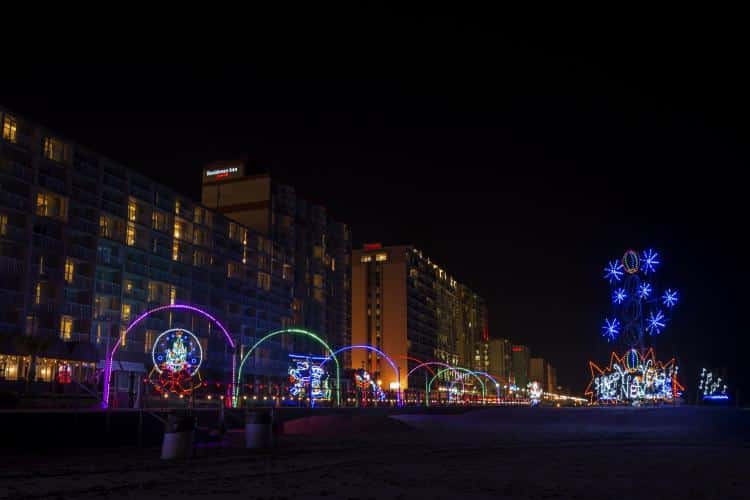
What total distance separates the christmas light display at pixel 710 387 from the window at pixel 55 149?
111m

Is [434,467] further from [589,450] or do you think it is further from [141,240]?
[141,240]

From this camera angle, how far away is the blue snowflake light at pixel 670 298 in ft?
358

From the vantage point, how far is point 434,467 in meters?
20.5

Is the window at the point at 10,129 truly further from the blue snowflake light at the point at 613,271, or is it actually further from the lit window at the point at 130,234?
the blue snowflake light at the point at 613,271

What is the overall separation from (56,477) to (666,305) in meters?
103

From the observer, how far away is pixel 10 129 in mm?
64562

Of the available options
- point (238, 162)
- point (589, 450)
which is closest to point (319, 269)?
point (238, 162)

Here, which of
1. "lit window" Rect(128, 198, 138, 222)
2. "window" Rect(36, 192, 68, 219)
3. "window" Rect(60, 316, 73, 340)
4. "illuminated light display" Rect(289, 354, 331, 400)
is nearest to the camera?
"window" Rect(36, 192, 68, 219)

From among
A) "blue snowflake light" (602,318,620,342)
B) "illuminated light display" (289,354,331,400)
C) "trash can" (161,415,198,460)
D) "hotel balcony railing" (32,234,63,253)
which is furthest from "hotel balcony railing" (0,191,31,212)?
"blue snowflake light" (602,318,620,342)

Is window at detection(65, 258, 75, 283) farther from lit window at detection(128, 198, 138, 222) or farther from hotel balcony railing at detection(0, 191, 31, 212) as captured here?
lit window at detection(128, 198, 138, 222)

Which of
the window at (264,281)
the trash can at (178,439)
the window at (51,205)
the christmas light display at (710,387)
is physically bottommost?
the trash can at (178,439)

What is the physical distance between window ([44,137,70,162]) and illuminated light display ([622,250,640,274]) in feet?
252

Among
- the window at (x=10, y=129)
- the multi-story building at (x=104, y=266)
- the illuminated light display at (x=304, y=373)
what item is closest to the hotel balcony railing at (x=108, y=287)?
the multi-story building at (x=104, y=266)

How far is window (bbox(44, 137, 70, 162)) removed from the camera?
68.5 m
